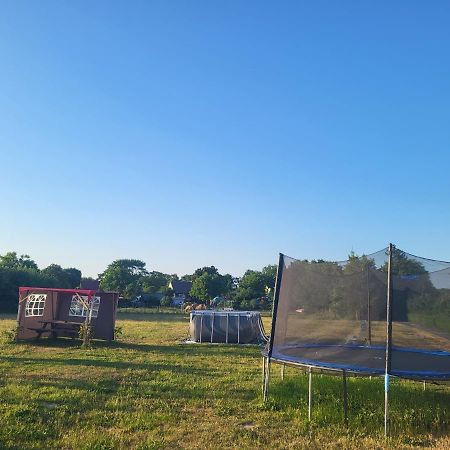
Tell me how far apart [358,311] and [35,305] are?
14.1 meters

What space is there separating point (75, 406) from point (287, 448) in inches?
129

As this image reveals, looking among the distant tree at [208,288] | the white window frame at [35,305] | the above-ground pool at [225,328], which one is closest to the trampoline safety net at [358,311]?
the above-ground pool at [225,328]

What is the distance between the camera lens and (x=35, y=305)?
1738 centimetres

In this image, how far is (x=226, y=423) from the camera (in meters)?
6.02

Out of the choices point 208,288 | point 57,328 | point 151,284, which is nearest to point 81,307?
point 57,328

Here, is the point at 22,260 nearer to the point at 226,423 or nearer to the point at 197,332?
the point at 197,332

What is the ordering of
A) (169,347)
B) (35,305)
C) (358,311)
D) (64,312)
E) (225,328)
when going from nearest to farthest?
(358,311) → (169,347) → (35,305) → (64,312) → (225,328)

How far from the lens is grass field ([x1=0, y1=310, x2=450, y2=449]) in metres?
5.30

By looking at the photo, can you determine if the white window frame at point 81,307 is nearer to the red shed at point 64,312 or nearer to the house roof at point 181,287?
the red shed at point 64,312

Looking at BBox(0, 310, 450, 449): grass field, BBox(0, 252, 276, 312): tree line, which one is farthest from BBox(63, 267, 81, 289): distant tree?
BBox(0, 310, 450, 449): grass field

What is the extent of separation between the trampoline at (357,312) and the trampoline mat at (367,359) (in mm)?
14

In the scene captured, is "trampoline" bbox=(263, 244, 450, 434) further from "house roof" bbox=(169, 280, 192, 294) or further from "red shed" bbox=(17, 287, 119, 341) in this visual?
"house roof" bbox=(169, 280, 192, 294)

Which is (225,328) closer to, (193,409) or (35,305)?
(35,305)

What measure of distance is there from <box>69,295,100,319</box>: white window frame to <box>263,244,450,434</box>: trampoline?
11.2 m
